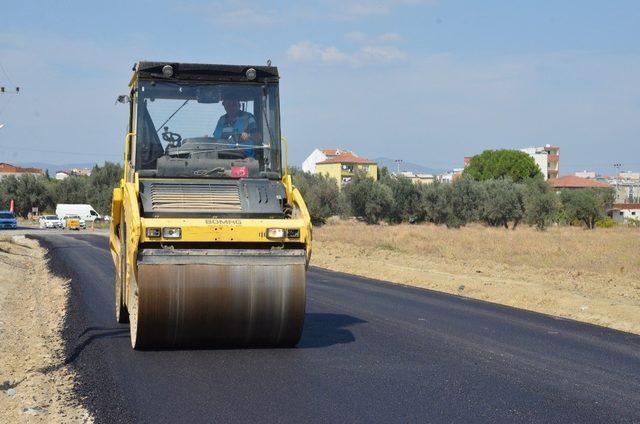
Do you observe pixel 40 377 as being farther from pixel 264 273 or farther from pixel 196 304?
pixel 264 273

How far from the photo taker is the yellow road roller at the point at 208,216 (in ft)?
29.3

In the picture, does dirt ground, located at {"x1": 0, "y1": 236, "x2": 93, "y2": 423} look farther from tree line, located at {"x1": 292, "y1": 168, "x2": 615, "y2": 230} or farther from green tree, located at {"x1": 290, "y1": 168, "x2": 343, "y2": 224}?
green tree, located at {"x1": 290, "y1": 168, "x2": 343, "y2": 224}

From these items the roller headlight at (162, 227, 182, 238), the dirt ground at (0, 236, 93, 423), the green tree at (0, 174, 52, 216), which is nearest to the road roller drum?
the roller headlight at (162, 227, 182, 238)

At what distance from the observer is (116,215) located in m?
11.0

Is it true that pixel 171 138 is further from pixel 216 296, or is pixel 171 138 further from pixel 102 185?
pixel 102 185

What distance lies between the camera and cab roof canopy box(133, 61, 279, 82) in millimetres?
10422

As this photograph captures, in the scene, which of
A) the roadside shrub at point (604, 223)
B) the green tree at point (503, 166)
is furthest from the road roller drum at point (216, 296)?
the green tree at point (503, 166)

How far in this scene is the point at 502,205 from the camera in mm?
68125

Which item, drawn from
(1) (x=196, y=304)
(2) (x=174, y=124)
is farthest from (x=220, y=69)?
(1) (x=196, y=304)

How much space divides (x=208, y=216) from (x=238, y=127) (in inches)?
63.9

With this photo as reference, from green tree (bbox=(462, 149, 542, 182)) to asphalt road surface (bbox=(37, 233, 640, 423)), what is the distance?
103m

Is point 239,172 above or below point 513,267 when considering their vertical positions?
above

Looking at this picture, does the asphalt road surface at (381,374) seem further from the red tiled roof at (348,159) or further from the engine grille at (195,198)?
the red tiled roof at (348,159)

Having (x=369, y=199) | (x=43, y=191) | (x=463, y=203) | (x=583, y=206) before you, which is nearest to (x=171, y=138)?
(x=463, y=203)
